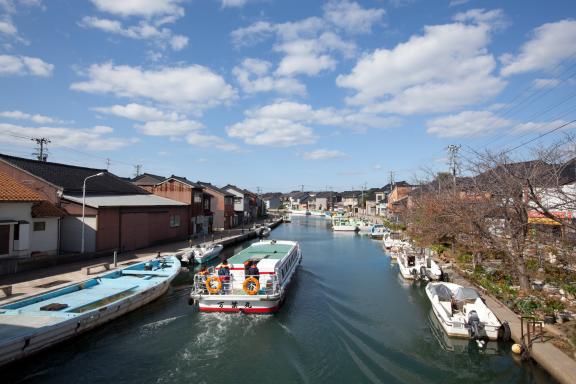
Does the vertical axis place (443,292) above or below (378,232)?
below

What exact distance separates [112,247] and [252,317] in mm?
15312

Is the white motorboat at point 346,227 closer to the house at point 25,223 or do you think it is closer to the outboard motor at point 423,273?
the outboard motor at point 423,273

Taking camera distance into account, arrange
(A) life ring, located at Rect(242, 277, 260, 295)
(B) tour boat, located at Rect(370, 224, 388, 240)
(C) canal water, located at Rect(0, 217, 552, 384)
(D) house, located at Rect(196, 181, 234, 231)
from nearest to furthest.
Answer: (C) canal water, located at Rect(0, 217, 552, 384) → (A) life ring, located at Rect(242, 277, 260, 295) → (D) house, located at Rect(196, 181, 234, 231) → (B) tour boat, located at Rect(370, 224, 388, 240)

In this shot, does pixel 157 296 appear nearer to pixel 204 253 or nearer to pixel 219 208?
pixel 204 253

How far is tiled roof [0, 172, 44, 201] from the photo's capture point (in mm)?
19594

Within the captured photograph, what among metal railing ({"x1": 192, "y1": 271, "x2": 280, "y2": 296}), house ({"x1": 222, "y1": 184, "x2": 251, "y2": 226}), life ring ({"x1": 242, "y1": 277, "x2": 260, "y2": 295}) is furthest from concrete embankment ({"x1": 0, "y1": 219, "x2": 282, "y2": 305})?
house ({"x1": 222, "y1": 184, "x2": 251, "y2": 226})

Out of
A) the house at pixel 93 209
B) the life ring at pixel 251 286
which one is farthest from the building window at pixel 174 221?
the life ring at pixel 251 286

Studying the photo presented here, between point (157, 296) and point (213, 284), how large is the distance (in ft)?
13.8

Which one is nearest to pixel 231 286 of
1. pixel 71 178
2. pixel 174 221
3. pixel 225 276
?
pixel 225 276

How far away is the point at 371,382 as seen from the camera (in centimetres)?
1014

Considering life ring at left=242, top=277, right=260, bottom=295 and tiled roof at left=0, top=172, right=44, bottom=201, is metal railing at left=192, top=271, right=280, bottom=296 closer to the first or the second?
life ring at left=242, top=277, right=260, bottom=295

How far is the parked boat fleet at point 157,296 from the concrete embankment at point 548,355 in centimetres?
52

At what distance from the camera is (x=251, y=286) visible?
15227 millimetres

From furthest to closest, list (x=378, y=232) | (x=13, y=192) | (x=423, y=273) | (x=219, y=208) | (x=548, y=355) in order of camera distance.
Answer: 1. (x=378, y=232)
2. (x=219, y=208)
3. (x=423, y=273)
4. (x=13, y=192)
5. (x=548, y=355)
